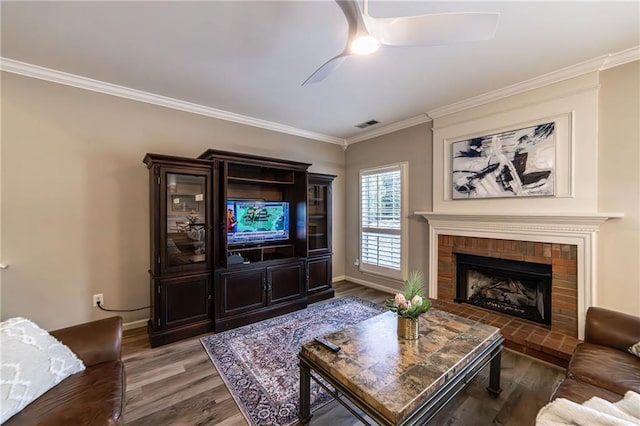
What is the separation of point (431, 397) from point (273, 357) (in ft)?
4.90

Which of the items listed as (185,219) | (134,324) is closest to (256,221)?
(185,219)

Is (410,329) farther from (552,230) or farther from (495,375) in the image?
(552,230)

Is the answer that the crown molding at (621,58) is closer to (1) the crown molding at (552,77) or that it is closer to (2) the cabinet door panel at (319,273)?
(1) the crown molding at (552,77)

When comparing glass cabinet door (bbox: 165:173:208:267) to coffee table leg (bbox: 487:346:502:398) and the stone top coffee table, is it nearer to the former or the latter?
the stone top coffee table

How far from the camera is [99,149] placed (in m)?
2.78

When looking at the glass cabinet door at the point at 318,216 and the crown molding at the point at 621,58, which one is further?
the glass cabinet door at the point at 318,216

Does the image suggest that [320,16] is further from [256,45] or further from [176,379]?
[176,379]

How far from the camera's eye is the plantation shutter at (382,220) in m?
4.07

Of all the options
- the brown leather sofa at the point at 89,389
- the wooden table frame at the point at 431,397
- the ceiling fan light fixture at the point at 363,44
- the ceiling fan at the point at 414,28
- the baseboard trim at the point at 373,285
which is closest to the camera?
the brown leather sofa at the point at 89,389

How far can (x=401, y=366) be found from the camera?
4.76 feet

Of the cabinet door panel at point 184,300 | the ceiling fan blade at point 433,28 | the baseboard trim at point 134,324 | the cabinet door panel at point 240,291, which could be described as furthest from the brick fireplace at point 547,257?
the baseboard trim at point 134,324

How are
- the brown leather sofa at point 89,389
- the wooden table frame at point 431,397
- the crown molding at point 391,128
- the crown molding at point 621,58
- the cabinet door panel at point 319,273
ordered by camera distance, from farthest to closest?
the cabinet door panel at point 319,273 → the crown molding at point 391,128 → the crown molding at point 621,58 → the wooden table frame at point 431,397 → the brown leather sofa at point 89,389

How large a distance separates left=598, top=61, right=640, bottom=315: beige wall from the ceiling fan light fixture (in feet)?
7.91

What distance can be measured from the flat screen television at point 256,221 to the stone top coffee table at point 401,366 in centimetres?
194
